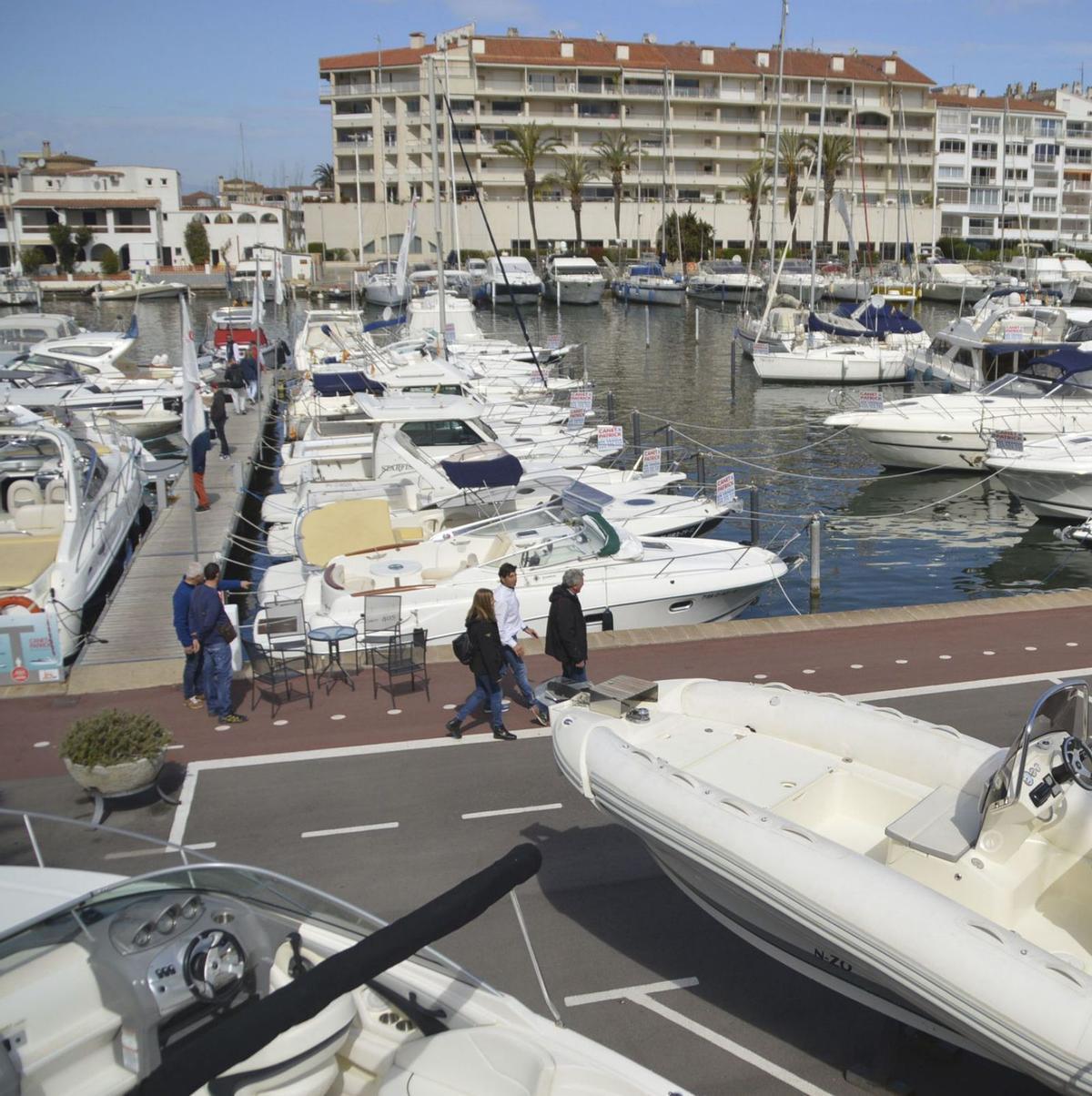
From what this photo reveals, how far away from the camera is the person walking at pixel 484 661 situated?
33.8 ft

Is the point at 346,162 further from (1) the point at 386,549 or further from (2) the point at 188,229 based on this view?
(1) the point at 386,549

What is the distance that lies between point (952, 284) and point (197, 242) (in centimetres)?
5871

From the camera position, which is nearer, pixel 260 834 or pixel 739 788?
pixel 739 788

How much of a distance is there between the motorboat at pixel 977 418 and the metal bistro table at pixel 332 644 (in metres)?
17.3

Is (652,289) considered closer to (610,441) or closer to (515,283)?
(515,283)

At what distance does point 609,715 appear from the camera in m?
8.04

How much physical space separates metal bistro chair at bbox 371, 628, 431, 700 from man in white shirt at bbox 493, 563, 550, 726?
1310 mm

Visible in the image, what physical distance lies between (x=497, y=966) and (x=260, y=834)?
270cm

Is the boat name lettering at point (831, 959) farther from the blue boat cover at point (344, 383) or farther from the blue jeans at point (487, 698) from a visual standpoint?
the blue boat cover at point (344, 383)

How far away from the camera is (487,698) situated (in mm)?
10609

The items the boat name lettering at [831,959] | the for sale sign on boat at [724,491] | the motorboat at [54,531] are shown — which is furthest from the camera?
the for sale sign on boat at [724,491]

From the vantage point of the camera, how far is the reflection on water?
20.3 metres

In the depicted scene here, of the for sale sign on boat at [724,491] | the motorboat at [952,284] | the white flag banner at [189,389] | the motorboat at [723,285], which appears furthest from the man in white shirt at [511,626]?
the motorboat at [952,284]

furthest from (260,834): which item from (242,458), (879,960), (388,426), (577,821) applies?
(242,458)
